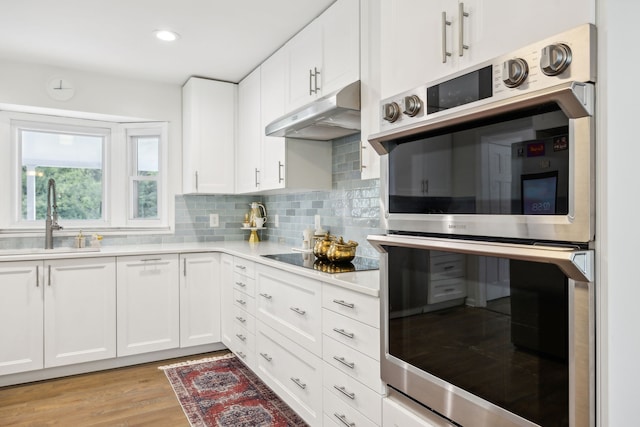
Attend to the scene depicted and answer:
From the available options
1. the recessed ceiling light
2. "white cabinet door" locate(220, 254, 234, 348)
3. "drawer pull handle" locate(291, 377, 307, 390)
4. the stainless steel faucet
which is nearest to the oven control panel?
"drawer pull handle" locate(291, 377, 307, 390)

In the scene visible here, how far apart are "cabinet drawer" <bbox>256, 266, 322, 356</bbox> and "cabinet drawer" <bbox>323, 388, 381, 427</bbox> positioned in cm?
21

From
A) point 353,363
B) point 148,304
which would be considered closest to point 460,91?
point 353,363

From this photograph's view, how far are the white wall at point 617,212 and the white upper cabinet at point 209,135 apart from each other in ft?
10.7

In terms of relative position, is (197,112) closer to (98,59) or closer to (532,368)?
(98,59)

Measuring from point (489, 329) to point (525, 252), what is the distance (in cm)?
28

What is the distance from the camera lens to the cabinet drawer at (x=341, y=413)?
1.70m

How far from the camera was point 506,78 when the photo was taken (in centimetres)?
103

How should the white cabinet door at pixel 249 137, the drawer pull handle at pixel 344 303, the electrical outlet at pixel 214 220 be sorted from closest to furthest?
the drawer pull handle at pixel 344 303
the white cabinet door at pixel 249 137
the electrical outlet at pixel 214 220

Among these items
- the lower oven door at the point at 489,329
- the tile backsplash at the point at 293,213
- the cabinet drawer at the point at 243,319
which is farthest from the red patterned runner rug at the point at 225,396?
the lower oven door at the point at 489,329

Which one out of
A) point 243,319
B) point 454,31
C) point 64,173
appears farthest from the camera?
point 64,173

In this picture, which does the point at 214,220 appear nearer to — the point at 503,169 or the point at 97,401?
the point at 97,401

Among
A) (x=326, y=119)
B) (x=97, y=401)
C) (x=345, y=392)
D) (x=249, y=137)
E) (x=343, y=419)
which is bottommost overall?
(x=97, y=401)

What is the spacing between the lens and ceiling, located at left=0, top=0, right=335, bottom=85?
2447 mm

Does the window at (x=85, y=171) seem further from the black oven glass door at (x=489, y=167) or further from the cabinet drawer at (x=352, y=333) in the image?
the black oven glass door at (x=489, y=167)
